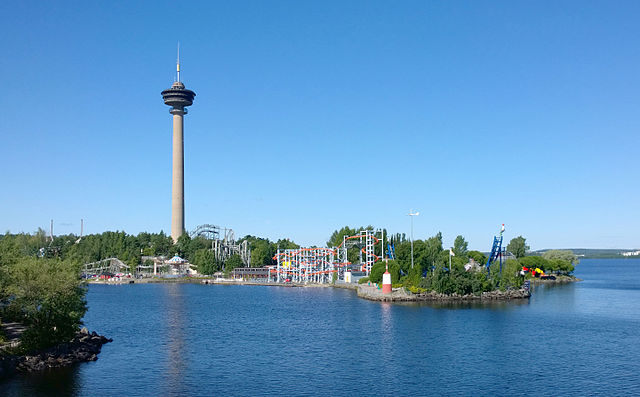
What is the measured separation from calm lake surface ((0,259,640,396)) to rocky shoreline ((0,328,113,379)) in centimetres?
134

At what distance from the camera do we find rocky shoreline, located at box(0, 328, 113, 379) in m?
43.7

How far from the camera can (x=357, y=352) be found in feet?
173

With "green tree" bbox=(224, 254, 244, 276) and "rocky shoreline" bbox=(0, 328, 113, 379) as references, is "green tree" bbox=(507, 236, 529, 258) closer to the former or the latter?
"green tree" bbox=(224, 254, 244, 276)

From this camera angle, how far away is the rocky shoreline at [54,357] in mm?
43719

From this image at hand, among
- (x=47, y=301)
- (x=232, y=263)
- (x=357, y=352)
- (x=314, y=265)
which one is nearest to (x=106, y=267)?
(x=232, y=263)

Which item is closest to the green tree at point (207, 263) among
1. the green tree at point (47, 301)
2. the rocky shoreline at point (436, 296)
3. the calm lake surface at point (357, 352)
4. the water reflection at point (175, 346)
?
the water reflection at point (175, 346)

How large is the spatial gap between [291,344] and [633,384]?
30.4m

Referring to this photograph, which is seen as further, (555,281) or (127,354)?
(555,281)

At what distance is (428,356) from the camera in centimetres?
5088

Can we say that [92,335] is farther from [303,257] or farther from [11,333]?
[303,257]

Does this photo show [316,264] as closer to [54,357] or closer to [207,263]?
[207,263]

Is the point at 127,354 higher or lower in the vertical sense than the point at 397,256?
lower

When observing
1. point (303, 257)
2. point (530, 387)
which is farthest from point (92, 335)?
point (303, 257)

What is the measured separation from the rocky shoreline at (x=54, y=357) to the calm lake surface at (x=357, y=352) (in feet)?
4.39
